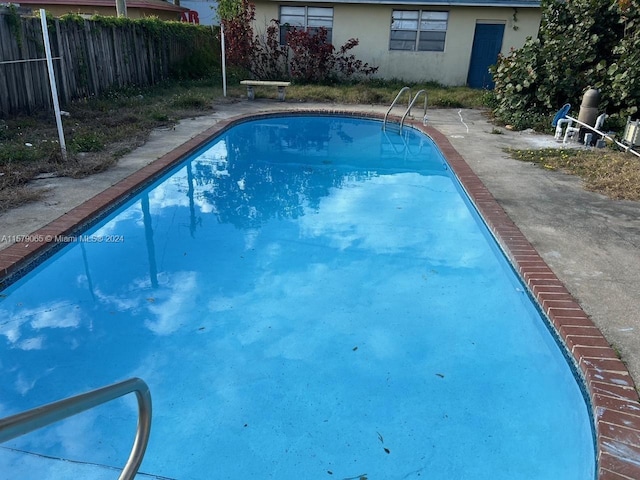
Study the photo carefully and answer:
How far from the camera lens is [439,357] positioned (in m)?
3.42

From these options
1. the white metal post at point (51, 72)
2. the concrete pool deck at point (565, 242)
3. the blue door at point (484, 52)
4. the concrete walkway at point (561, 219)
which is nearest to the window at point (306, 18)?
the blue door at point (484, 52)

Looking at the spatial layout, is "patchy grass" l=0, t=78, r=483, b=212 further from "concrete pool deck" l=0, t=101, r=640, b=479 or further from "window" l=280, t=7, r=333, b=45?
"window" l=280, t=7, r=333, b=45

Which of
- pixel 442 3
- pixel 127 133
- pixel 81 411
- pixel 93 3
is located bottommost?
pixel 127 133

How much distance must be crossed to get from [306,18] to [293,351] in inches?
556

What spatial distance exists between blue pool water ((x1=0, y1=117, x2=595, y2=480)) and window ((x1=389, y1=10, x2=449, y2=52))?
1087 cm

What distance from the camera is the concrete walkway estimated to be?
3475mm

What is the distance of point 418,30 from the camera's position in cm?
1504

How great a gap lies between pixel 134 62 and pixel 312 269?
10.3 meters

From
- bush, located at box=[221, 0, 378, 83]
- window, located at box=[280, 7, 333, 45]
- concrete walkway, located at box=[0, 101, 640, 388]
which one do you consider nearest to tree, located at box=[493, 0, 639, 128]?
concrete walkway, located at box=[0, 101, 640, 388]

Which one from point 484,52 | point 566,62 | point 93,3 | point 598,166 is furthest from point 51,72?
point 93,3

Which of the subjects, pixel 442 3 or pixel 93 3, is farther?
pixel 93 3

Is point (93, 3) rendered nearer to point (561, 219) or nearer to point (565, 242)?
point (561, 219)

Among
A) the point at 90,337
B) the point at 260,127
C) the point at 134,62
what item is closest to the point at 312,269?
the point at 90,337

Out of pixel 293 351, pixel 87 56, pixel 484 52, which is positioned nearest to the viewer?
pixel 293 351
